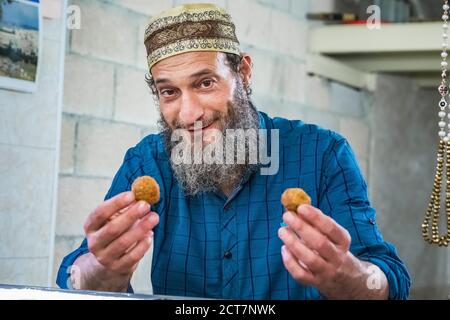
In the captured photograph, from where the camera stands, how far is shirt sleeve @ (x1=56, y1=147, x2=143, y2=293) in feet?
3.40

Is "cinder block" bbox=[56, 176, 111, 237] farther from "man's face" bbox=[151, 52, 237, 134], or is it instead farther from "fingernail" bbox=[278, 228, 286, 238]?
"fingernail" bbox=[278, 228, 286, 238]

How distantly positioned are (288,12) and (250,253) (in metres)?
0.32

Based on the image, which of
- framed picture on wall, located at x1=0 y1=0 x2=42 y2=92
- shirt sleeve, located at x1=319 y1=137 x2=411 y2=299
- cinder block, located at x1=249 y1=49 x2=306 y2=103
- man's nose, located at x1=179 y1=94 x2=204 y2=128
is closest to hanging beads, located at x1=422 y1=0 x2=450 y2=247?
shirt sleeve, located at x1=319 y1=137 x2=411 y2=299

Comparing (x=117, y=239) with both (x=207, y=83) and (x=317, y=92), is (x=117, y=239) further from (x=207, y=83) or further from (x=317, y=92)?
(x=317, y=92)

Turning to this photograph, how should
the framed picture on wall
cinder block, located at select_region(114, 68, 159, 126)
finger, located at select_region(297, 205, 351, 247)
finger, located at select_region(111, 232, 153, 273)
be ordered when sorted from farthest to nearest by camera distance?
the framed picture on wall → cinder block, located at select_region(114, 68, 159, 126) → finger, located at select_region(111, 232, 153, 273) → finger, located at select_region(297, 205, 351, 247)

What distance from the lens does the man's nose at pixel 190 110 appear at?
98 centimetres

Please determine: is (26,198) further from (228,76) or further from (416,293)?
(416,293)

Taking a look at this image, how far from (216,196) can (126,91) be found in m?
0.19

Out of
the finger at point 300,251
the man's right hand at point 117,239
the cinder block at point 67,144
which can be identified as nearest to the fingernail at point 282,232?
the finger at point 300,251

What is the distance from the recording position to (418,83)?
112 centimetres

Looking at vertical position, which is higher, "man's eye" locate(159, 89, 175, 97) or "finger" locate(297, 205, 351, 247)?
"man's eye" locate(159, 89, 175, 97)

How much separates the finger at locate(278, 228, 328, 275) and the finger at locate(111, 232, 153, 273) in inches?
6.1

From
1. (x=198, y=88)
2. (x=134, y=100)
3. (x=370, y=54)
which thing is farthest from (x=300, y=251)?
(x=370, y=54)
